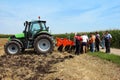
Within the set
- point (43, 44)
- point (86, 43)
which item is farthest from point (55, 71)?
point (86, 43)

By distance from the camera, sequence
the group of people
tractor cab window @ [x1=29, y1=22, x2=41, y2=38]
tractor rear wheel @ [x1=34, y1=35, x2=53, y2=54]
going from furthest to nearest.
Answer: the group of people < tractor cab window @ [x1=29, y1=22, x2=41, y2=38] < tractor rear wheel @ [x1=34, y1=35, x2=53, y2=54]

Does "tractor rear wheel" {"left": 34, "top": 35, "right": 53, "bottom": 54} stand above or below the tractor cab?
below

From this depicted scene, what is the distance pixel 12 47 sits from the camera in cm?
2116

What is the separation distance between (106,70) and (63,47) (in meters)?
10.3

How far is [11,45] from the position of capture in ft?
69.5

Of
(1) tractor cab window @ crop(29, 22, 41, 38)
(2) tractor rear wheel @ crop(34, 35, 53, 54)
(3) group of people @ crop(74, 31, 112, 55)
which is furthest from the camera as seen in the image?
(3) group of people @ crop(74, 31, 112, 55)

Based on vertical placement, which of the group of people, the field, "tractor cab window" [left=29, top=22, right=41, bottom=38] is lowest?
the field

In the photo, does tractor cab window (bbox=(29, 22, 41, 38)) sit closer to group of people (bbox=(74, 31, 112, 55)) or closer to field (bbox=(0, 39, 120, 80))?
group of people (bbox=(74, 31, 112, 55))

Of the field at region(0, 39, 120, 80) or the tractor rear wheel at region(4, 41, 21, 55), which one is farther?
the tractor rear wheel at region(4, 41, 21, 55)

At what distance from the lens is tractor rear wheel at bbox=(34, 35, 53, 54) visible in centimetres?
2050

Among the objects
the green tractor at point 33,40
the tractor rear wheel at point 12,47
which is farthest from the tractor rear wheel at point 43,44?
the tractor rear wheel at point 12,47

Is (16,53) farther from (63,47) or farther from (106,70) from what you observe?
(106,70)

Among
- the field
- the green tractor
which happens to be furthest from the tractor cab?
the field

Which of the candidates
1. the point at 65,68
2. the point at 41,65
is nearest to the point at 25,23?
the point at 41,65
